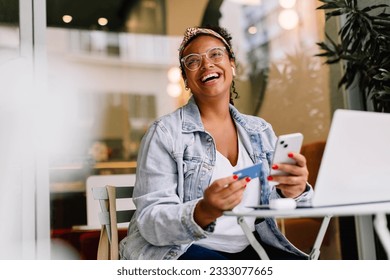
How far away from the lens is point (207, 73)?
1.97 meters

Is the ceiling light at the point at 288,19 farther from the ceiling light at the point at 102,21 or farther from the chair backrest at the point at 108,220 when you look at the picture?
the chair backrest at the point at 108,220

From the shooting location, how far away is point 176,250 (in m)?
1.76

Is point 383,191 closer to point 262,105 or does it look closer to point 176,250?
point 176,250

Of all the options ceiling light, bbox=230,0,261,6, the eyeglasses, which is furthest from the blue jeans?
ceiling light, bbox=230,0,261,6

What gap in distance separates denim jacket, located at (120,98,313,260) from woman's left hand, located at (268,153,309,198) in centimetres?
10

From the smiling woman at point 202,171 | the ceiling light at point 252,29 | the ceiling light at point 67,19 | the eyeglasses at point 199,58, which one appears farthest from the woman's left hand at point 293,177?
the ceiling light at point 252,29

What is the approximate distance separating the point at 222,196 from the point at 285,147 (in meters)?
0.25

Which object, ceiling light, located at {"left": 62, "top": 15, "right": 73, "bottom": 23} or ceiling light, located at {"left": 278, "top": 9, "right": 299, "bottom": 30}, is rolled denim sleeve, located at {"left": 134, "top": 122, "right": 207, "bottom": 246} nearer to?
ceiling light, located at {"left": 278, "top": 9, "right": 299, "bottom": 30}

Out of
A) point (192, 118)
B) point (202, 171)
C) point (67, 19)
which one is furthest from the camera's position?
point (67, 19)

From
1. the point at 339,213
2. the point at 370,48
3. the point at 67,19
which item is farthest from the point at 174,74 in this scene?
the point at 339,213

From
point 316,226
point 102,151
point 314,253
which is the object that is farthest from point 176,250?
point 102,151

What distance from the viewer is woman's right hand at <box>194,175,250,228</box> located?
55.0 inches

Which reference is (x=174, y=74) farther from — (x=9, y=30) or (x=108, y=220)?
(x=108, y=220)
